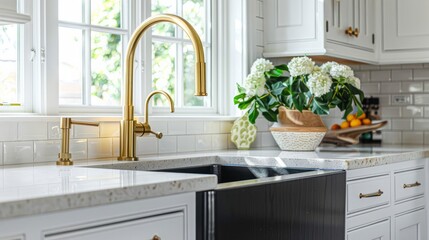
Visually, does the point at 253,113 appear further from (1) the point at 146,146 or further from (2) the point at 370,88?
(2) the point at 370,88

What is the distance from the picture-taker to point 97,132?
2.61 meters

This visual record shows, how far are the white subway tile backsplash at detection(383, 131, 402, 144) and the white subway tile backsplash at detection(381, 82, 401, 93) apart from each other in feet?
0.84

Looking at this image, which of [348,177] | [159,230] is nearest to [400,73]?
[348,177]

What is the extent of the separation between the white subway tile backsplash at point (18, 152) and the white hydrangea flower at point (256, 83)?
1.13 m

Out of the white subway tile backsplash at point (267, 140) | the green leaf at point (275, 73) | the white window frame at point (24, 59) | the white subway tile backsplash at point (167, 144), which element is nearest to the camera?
the white window frame at point (24, 59)

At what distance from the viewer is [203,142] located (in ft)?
10.4

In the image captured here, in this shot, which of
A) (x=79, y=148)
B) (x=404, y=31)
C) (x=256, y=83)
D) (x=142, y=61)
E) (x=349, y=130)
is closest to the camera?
(x=79, y=148)

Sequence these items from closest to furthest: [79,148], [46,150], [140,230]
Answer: [140,230] < [46,150] < [79,148]

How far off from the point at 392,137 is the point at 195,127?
1.61 meters

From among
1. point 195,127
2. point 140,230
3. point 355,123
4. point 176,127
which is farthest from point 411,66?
point 140,230

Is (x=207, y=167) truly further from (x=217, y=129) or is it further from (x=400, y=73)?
(x=400, y=73)

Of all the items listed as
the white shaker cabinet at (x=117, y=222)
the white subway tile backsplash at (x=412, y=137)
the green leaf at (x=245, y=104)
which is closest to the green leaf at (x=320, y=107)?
the green leaf at (x=245, y=104)

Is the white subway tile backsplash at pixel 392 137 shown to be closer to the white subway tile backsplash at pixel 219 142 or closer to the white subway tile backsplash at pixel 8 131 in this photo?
the white subway tile backsplash at pixel 219 142

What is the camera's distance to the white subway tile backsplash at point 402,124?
13.6 ft
